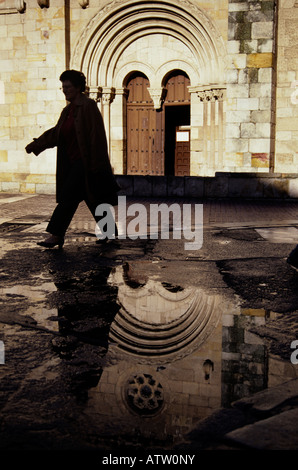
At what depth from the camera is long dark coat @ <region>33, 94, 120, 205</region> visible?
5.91m

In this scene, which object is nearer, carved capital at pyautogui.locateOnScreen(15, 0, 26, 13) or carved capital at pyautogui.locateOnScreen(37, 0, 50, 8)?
carved capital at pyautogui.locateOnScreen(37, 0, 50, 8)

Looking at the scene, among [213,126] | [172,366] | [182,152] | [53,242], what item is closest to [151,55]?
[213,126]

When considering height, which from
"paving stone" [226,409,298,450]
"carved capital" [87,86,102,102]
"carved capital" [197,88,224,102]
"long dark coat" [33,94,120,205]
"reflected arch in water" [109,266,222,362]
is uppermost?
"carved capital" [87,86,102,102]

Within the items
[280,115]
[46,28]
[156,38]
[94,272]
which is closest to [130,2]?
[156,38]

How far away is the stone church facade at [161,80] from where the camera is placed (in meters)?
13.9

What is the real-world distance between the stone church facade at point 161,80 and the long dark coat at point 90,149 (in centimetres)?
844

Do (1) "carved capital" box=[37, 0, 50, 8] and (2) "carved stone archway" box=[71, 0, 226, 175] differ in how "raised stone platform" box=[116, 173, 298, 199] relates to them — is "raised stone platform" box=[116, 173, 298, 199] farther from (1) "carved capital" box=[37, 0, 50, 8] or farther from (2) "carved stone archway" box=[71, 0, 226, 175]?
(1) "carved capital" box=[37, 0, 50, 8]

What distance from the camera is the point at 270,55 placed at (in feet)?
44.6

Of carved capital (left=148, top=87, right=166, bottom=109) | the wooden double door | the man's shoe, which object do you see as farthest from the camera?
the wooden double door

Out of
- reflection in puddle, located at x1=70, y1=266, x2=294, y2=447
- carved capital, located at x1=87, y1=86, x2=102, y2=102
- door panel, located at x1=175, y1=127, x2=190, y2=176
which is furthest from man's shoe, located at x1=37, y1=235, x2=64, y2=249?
door panel, located at x1=175, y1=127, x2=190, y2=176

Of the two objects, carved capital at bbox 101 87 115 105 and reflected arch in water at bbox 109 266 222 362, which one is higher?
carved capital at bbox 101 87 115 105

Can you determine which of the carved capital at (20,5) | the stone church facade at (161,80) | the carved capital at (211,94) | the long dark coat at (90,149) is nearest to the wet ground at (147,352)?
the long dark coat at (90,149)

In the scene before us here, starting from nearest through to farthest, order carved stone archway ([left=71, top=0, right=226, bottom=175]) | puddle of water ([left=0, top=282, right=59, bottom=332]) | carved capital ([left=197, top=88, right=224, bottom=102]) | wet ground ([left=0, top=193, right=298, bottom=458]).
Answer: wet ground ([left=0, top=193, right=298, bottom=458]), puddle of water ([left=0, top=282, right=59, bottom=332]), carved stone archway ([left=71, top=0, right=226, bottom=175]), carved capital ([left=197, top=88, right=224, bottom=102])

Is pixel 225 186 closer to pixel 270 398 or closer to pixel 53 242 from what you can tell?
pixel 53 242
